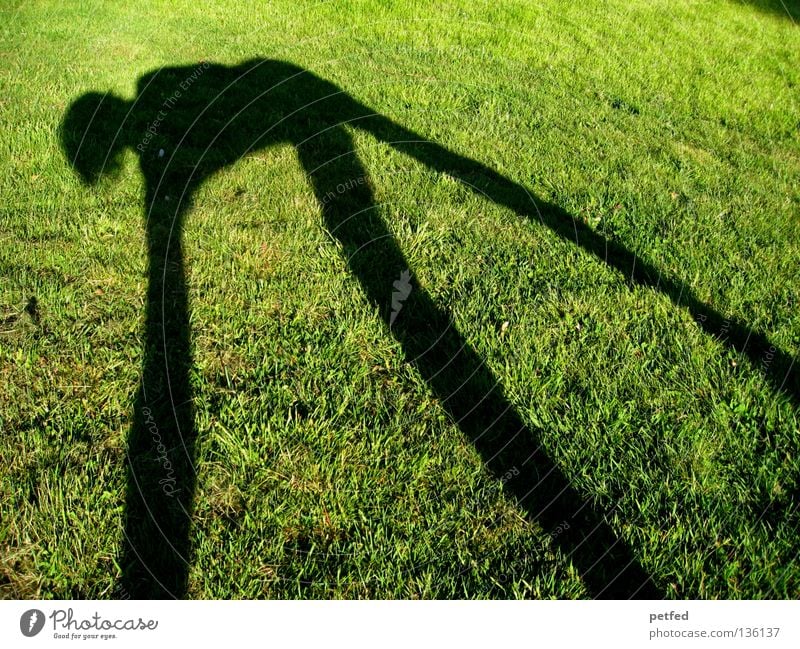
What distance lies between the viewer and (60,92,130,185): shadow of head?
14.2 ft

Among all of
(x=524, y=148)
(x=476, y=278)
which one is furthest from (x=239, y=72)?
(x=476, y=278)

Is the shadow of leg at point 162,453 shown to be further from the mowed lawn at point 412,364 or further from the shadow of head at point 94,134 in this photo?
the shadow of head at point 94,134

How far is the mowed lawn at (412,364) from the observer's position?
91.2 inches

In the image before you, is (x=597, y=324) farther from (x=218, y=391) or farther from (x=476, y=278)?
(x=218, y=391)

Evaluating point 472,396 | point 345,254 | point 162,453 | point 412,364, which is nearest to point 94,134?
point 345,254

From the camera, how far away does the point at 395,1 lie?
683cm

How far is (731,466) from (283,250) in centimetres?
280

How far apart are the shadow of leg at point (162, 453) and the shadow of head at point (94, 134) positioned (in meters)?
1.29
